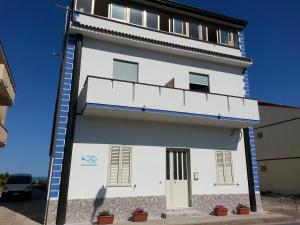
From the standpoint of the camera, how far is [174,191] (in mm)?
11812

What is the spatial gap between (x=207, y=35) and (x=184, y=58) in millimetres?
2454

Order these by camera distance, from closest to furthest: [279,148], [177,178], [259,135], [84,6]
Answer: [177,178]
[84,6]
[279,148]
[259,135]

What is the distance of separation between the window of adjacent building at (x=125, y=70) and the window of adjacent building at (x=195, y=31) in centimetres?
417

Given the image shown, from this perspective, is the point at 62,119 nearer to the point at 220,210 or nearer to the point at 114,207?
the point at 114,207

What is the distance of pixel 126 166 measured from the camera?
11117mm

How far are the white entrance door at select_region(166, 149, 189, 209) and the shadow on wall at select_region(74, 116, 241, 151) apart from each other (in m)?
0.51

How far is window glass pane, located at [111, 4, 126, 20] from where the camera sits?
43.0 feet

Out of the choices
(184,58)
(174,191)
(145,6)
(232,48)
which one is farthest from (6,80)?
(232,48)

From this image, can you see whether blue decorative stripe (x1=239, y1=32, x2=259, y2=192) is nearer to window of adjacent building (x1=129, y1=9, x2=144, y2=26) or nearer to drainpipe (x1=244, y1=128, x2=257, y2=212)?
drainpipe (x1=244, y1=128, x2=257, y2=212)

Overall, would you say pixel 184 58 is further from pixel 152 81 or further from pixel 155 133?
pixel 155 133

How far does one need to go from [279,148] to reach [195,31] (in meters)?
14.1

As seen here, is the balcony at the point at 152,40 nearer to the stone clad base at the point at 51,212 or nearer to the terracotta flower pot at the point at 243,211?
the stone clad base at the point at 51,212

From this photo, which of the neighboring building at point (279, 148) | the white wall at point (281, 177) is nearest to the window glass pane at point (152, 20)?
the neighboring building at point (279, 148)

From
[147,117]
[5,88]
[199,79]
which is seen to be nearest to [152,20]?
[199,79]
